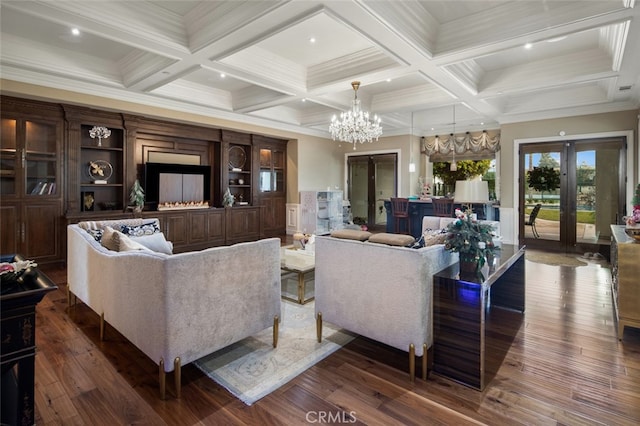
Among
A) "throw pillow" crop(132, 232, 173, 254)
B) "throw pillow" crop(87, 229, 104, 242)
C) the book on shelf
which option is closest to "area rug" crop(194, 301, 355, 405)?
"throw pillow" crop(132, 232, 173, 254)

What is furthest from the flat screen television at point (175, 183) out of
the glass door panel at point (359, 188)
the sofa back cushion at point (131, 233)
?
the glass door panel at point (359, 188)

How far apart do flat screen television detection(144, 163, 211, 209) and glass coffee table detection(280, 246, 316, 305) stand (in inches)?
136

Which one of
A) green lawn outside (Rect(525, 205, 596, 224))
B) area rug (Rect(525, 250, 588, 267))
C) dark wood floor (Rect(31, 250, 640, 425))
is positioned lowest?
dark wood floor (Rect(31, 250, 640, 425))

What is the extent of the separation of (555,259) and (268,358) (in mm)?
6033

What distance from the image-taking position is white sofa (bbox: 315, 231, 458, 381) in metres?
2.30

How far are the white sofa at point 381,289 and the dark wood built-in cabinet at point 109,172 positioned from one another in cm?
488

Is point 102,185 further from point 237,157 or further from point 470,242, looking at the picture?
point 470,242

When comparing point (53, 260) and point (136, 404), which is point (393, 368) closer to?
point (136, 404)

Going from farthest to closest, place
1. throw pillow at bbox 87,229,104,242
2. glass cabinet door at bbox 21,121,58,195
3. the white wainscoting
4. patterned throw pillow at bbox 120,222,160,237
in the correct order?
the white wainscoting < glass cabinet door at bbox 21,121,58,195 < patterned throw pillow at bbox 120,222,160,237 < throw pillow at bbox 87,229,104,242

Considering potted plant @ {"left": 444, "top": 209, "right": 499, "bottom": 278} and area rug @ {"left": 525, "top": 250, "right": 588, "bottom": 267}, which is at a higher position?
potted plant @ {"left": 444, "top": 209, "right": 499, "bottom": 278}

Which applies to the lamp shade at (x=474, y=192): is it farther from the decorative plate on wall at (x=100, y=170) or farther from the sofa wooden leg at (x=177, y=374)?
the decorative plate on wall at (x=100, y=170)

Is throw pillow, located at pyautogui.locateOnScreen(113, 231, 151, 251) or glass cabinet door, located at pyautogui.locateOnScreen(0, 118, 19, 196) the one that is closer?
throw pillow, located at pyautogui.locateOnScreen(113, 231, 151, 251)

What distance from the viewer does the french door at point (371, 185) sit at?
962 centimetres

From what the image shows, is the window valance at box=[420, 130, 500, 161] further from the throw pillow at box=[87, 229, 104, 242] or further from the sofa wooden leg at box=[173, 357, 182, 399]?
the sofa wooden leg at box=[173, 357, 182, 399]
